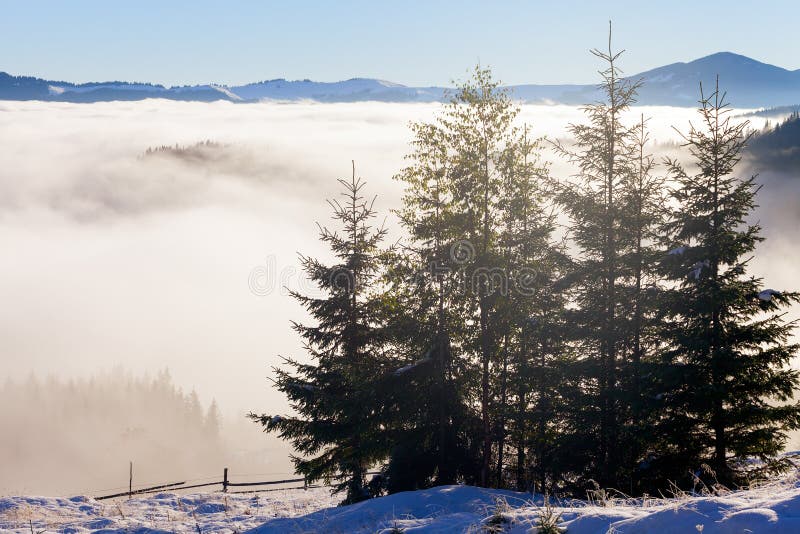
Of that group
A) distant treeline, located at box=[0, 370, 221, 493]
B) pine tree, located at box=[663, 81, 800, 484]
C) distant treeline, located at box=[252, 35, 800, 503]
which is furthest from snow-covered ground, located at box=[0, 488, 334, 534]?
distant treeline, located at box=[0, 370, 221, 493]

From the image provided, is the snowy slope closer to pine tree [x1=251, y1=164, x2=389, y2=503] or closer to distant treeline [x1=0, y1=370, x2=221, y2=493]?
pine tree [x1=251, y1=164, x2=389, y2=503]

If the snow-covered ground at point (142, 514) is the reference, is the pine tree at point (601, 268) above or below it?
above

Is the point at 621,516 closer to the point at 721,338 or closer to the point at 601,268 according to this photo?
the point at 721,338

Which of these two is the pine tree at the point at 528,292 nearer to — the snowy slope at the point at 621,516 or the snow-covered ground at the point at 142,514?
the snowy slope at the point at 621,516

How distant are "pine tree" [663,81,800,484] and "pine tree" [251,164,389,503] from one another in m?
9.69

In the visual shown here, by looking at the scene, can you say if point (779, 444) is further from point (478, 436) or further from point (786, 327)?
point (478, 436)

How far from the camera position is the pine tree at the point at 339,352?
876 inches

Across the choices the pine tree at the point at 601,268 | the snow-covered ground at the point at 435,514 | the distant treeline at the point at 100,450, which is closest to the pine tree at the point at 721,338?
the pine tree at the point at 601,268

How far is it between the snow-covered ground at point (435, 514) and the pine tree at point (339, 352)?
9.26 ft

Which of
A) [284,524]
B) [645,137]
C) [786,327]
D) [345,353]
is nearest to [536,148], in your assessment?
[645,137]

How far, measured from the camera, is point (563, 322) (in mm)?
20391

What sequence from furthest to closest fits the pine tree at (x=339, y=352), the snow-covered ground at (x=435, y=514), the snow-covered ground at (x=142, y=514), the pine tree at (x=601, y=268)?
the pine tree at (x=339, y=352) < the pine tree at (x=601, y=268) < the snow-covered ground at (x=142, y=514) < the snow-covered ground at (x=435, y=514)

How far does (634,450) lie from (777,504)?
436 inches

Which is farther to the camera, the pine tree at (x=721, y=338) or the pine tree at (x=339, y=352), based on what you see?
the pine tree at (x=339, y=352)
